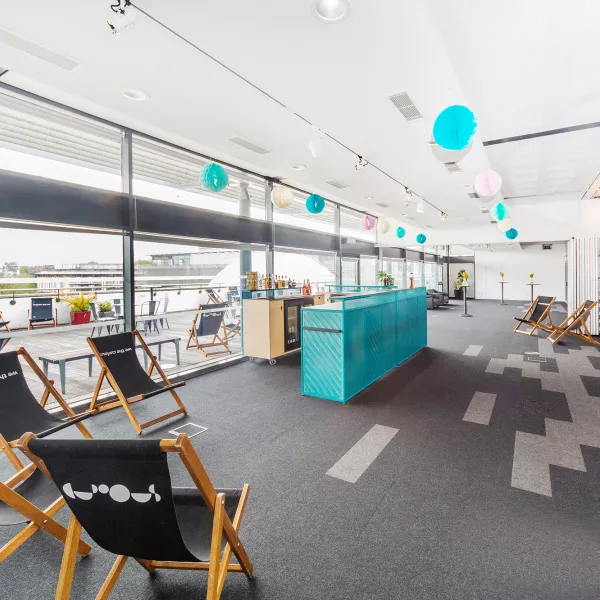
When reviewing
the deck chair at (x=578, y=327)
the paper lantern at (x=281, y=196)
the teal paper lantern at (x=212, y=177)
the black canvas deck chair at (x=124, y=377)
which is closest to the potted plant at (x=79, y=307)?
the black canvas deck chair at (x=124, y=377)

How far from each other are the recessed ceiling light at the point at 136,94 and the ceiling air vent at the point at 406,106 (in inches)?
93.5

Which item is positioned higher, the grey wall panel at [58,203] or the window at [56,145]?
the window at [56,145]

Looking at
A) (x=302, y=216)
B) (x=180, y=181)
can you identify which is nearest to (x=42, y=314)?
(x=180, y=181)

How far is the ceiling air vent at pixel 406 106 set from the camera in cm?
354

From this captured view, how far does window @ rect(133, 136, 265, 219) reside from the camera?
4.99 meters

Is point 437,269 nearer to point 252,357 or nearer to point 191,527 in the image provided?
point 252,357

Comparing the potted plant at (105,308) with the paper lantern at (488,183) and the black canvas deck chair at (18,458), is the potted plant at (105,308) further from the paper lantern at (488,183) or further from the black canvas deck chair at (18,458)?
the paper lantern at (488,183)

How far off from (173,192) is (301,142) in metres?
2.01

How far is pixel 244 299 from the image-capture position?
6102mm

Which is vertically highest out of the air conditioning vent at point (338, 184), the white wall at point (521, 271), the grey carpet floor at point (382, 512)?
the air conditioning vent at point (338, 184)

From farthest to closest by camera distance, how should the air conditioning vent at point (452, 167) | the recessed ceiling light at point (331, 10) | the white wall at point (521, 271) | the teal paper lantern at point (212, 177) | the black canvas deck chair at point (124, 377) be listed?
the white wall at point (521, 271) → the air conditioning vent at point (452, 167) → the teal paper lantern at point (212, 177) → the black canvas deck chair at point (124, 377) → the recessed ceiling light at point (331, 10)

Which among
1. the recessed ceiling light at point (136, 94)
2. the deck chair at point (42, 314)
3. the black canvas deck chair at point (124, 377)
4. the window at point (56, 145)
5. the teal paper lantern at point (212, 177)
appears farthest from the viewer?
the teal paper lantern at point (212, 177)

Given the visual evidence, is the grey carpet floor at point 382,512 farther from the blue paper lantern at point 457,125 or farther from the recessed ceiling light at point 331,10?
the recessed ceiling light at point 331,10

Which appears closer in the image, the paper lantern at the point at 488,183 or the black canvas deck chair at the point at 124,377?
the black canvas deck chair at the point at 124,377
